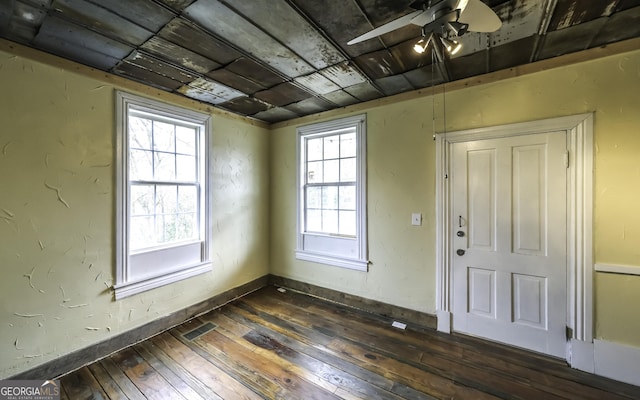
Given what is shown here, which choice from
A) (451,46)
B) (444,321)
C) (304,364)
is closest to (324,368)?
(304,364)

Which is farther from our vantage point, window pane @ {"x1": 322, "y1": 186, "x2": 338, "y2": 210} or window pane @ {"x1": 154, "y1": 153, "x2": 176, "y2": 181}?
window pane @ {"x1": 322, "y1": 186, "x2": 338, "y2": 210}

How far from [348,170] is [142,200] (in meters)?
2.37

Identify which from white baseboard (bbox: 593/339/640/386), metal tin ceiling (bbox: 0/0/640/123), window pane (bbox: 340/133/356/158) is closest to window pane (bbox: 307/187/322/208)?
window pane (bbox: 340/133/356/158)

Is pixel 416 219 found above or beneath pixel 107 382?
above

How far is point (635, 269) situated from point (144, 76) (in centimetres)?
440

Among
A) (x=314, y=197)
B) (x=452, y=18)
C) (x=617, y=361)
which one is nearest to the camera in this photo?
(x=452, y=18)

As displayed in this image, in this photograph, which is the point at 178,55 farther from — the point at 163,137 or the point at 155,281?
the point at 155,281

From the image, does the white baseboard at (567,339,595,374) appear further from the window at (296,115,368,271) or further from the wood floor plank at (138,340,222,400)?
the wood floor plank at (138,340,222,400)

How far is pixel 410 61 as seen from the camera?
212cm

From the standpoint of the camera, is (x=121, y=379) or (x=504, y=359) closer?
(x=121, y=379)

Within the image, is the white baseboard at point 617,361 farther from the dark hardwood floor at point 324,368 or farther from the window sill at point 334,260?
the window sill at point 334,260

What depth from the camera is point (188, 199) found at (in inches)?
A: 116

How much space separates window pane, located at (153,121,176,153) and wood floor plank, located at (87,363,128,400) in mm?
2040

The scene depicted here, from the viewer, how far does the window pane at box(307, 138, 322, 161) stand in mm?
3559
